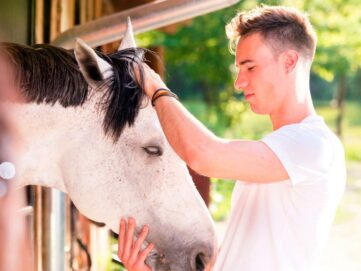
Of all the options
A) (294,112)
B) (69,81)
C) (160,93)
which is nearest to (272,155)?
(294,112)

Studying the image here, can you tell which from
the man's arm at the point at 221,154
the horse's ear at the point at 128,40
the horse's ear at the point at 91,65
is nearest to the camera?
the man's arm at the point at 221,154

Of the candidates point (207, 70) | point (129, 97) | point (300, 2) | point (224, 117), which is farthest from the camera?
point (224, 117)

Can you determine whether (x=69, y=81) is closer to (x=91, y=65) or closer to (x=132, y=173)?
(x=91, y=65)

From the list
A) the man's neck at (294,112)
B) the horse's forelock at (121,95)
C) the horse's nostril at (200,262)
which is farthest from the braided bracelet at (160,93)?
the horse's nostril at (200,262)

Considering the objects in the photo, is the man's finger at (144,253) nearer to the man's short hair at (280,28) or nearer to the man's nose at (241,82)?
the man's nose at (241,82)

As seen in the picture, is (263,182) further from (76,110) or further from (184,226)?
(76,110)

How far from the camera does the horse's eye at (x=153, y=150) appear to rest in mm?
1652

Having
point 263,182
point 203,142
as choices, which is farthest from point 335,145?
point 203,142

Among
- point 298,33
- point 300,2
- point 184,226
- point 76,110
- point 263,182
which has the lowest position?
point 184,226

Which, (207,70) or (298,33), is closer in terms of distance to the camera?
(298,33)

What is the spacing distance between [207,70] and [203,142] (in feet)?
36.7

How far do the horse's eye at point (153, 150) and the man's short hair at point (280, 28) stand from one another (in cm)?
41

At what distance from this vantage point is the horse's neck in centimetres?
153

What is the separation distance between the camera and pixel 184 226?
66.2 inches
